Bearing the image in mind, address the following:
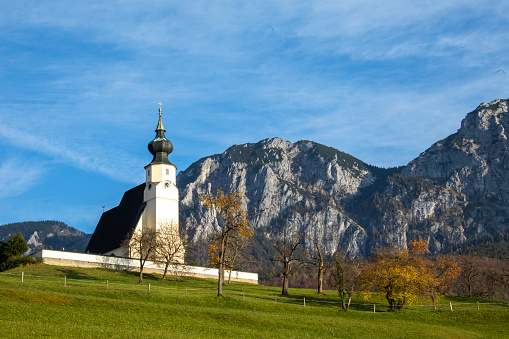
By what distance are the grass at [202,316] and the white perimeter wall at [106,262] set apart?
9984mm

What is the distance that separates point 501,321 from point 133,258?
49.4 metres

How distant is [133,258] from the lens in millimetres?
84312

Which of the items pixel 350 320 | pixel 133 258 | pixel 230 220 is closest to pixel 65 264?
pixel 133 258

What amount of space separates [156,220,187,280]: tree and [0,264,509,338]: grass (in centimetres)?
1673

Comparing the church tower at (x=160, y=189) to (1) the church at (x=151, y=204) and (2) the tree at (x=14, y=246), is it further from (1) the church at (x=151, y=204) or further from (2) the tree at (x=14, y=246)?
(2) the tree at (x=14, y=246)

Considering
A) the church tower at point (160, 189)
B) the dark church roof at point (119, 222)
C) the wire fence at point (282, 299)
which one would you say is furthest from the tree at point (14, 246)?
the church tower at point (160, 189)

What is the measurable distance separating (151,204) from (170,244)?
19405 millimetres

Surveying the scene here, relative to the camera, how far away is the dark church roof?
319ft

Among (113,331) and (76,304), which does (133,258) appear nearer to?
(76,304)

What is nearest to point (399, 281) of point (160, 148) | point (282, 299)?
point (282, 299)

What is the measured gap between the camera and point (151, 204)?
9681 cm

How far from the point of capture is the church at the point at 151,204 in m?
95.4

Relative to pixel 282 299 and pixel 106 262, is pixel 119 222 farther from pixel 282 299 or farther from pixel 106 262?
pixel 282 299

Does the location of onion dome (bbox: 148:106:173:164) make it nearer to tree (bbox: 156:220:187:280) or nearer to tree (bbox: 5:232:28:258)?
tree (bbox: 156:220:187:280)
